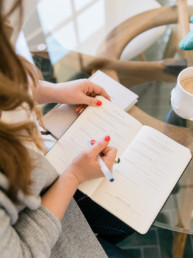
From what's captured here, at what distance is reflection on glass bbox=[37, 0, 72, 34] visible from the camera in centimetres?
94

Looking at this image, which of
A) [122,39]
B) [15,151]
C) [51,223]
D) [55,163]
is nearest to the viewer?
[15,151]

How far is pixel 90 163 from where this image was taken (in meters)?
0.59

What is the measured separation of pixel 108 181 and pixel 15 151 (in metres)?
0.26

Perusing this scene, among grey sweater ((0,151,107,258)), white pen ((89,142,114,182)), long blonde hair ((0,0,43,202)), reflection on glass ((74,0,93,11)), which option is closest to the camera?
long blonde hair ((0,0,43,202))

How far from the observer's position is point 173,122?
0.71m

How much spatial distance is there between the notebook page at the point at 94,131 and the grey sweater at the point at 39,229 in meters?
0.06

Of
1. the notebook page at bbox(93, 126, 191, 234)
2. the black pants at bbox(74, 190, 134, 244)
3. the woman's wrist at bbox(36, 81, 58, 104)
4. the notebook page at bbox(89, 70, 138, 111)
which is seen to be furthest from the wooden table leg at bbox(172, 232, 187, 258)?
the woman's wrist at bbox(36, 81, 58, 104)

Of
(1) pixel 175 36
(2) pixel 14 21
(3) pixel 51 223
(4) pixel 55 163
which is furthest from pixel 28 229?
(1) pixel 175 36

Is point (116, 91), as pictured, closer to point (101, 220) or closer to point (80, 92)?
point (80, 92)

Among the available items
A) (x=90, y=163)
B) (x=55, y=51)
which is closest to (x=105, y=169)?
(x=90, y=163)

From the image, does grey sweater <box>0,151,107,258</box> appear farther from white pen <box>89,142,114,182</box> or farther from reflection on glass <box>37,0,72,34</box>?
reflection on glass <box>37,0,72,34</box>

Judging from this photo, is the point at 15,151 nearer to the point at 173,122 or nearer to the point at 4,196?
the point at 4,196

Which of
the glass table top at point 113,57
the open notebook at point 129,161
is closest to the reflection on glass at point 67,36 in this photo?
the glass table top at point 113,57

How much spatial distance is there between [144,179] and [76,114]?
0.24m
